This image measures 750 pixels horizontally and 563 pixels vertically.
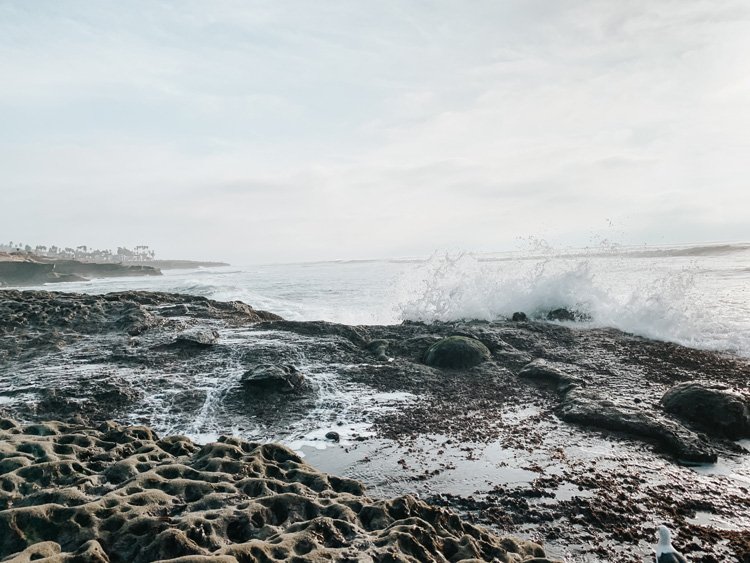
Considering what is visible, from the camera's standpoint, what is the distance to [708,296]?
2125 cm

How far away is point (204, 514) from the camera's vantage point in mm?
4012

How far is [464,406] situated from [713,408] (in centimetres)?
404

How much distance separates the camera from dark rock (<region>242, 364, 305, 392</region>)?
30.2 feet

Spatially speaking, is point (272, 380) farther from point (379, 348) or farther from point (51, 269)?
point (51, 269)

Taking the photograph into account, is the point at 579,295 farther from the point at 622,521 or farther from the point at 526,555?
the point at 526,555

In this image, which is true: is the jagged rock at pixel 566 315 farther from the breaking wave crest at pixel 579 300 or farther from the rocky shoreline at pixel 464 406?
the rocky shoreline at pixel 464 406

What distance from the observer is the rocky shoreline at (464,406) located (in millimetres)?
5211

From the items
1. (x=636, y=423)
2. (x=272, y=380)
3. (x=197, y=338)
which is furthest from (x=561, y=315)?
(x=197, y=338)

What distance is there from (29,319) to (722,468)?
17.0 m

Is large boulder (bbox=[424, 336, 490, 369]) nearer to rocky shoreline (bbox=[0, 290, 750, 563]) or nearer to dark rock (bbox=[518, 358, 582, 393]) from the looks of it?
rocky shoreline (bbox=[0, 290, 750, 563])

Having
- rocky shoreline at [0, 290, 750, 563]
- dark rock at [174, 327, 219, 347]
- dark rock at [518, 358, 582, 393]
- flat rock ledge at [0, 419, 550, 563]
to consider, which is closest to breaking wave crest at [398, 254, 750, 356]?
rocky shoreline at [0, 290, 750, 563]

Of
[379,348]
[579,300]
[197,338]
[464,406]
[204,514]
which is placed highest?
[579,300]

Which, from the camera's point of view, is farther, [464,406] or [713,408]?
[464,406]

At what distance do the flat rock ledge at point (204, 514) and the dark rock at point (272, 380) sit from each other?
347 centimetres
